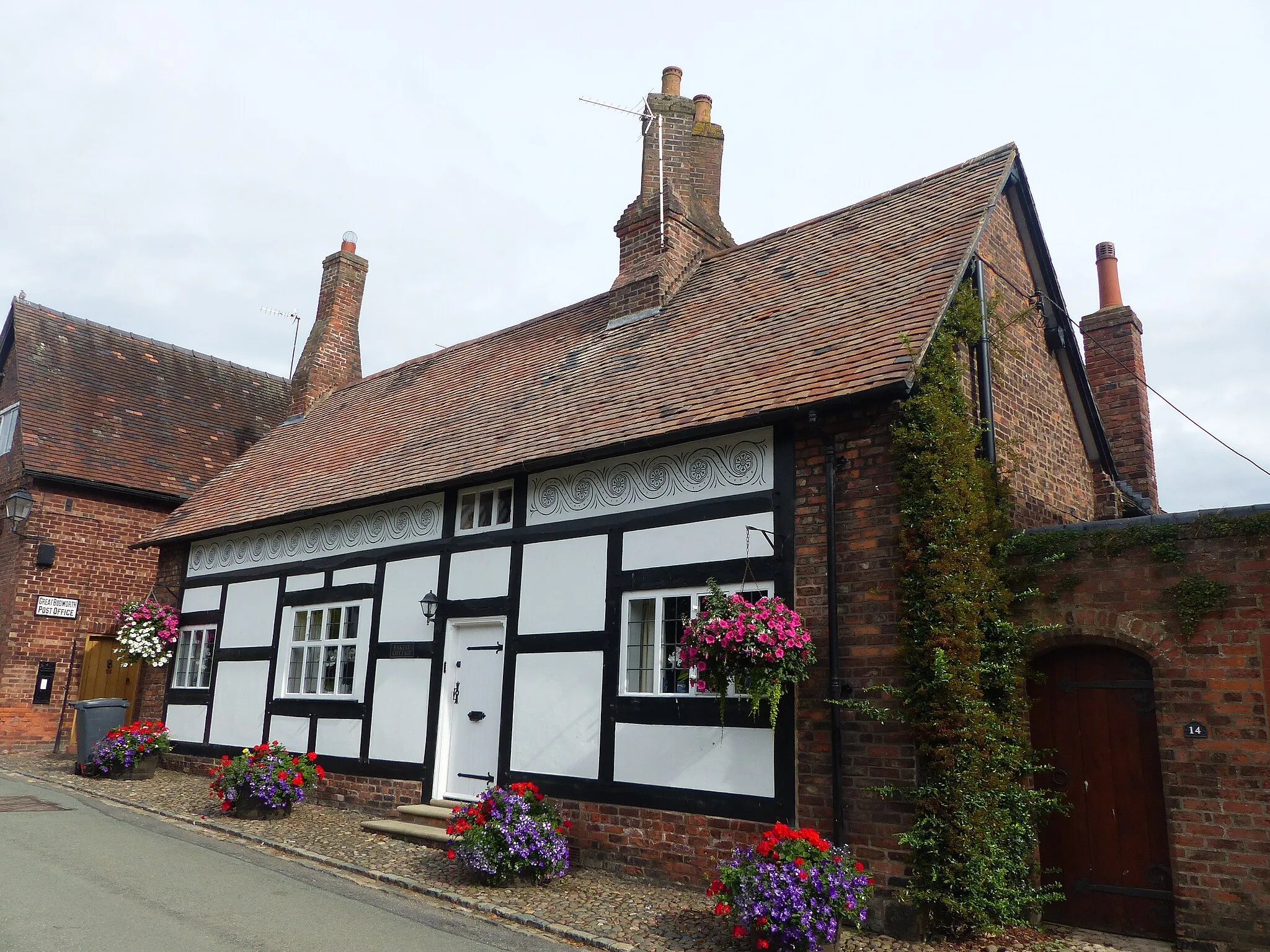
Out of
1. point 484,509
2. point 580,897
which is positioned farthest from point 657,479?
point 580,897

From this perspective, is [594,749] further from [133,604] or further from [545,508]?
[133,604]

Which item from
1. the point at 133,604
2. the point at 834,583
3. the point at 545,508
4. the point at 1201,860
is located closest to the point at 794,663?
the point at 834,583

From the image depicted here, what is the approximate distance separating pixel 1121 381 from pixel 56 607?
1765 cm

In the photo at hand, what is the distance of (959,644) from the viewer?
6914mm

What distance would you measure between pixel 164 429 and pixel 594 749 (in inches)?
585

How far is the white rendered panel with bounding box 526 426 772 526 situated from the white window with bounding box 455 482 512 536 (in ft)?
1.64

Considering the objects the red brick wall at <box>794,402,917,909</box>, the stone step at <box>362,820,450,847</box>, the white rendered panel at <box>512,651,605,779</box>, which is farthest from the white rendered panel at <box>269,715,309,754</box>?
the red brick wall at <box>794,402,917,909</box>

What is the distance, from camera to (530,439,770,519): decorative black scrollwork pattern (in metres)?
8.52

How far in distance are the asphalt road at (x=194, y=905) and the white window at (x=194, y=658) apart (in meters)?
5.43

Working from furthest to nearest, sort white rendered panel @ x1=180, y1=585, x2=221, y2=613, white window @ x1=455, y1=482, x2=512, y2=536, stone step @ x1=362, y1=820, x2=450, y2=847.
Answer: white rendered panel @ x1=180, y1=585, x2=221, y2=613 → white window @ x1=455, y1=482, x2=512, y2=536 → stone step @ x1=362, y1=820, x2=450, y2=847

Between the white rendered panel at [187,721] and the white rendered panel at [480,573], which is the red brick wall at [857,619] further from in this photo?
the white rendered panel at [187,721]

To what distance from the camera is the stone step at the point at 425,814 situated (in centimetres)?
1002

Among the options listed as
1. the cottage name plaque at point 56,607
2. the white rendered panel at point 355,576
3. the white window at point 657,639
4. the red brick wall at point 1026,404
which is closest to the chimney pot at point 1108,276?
the red brick wall at point 1026,404

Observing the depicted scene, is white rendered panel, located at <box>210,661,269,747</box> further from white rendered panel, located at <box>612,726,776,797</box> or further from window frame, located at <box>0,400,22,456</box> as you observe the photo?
window frame, located at <box>0,400,22,456</box>
